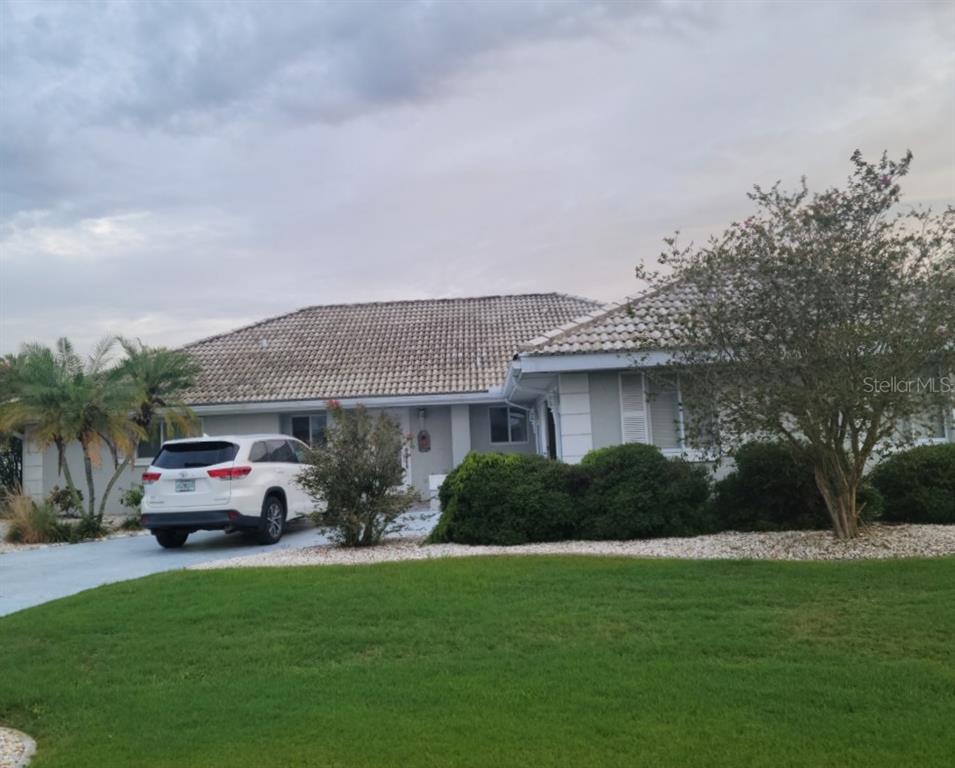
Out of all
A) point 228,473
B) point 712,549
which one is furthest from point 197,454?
point 712,549

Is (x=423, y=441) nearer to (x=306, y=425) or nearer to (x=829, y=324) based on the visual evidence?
(x=306, y=425)

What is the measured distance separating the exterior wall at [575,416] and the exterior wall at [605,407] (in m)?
0.09

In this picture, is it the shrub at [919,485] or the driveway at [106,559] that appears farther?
the shrub at [919,485]

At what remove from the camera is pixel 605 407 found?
1559 centimetres

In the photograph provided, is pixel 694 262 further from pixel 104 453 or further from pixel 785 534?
pixel 104 453

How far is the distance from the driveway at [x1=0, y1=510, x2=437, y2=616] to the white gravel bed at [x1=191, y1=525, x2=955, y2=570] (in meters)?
1.10

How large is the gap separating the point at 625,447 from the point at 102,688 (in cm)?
798

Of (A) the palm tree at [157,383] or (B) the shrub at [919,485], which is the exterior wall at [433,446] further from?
(B) the shrub at [919,485]

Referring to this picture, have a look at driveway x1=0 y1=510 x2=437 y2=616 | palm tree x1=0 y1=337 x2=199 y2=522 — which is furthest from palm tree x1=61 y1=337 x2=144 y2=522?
driveway x1=0 y1=510 x2=437 y2=616

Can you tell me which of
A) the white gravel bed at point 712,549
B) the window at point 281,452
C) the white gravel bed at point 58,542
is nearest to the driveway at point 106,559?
the white gravel bed at point 58,542

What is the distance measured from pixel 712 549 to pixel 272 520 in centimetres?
736

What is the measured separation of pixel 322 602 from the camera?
29.2 feet

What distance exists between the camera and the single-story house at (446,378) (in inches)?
610

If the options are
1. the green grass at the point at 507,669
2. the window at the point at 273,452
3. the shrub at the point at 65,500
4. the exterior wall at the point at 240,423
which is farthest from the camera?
the exterior wall at the point at 240,423
